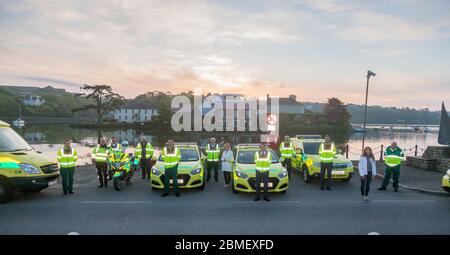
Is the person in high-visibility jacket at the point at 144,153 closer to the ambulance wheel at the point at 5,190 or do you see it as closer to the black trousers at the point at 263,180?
the ambulance wheel at the point at 5,190

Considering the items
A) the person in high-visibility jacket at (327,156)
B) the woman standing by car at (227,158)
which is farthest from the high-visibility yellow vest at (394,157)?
the woman standing by car at (227,158)

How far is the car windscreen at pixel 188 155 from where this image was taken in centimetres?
1229

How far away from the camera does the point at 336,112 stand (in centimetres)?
8631

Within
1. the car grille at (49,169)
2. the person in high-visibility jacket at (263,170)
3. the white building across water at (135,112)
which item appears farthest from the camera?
the white building across water at (135,112)

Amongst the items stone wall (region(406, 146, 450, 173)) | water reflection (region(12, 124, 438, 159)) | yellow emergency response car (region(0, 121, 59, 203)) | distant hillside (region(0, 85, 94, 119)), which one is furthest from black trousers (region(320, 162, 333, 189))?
distant hillside (region(0, 85, 94, 119))

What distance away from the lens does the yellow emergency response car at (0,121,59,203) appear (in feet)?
30.9

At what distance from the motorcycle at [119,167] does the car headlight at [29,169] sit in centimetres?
257

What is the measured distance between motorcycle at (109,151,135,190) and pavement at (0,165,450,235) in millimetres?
441

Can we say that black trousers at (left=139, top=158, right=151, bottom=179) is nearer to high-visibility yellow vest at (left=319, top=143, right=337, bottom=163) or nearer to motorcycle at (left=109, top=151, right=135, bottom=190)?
motorcycle at (left=109, top=151, right=135, bottom=190)

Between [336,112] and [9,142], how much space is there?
84.8 meters

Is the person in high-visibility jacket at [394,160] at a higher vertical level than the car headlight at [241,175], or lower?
higher
